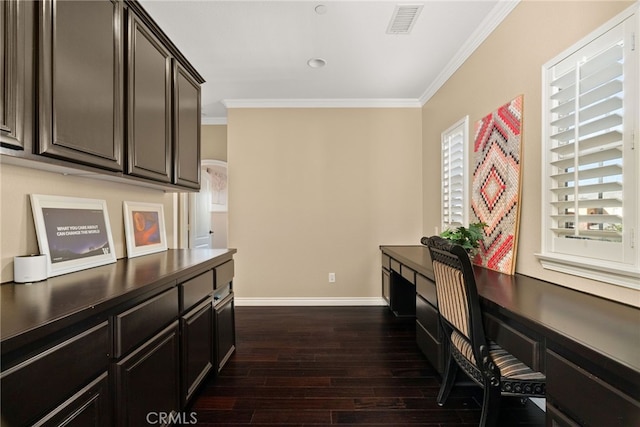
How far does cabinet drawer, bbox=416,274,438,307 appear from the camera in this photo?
7.05ft

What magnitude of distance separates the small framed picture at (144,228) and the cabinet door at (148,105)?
0.35m

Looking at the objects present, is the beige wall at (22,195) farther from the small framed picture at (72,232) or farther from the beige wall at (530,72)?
the beige wall at (530,72)

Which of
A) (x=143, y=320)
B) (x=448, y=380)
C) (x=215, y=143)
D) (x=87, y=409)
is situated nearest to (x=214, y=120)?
(x=215, y=143)

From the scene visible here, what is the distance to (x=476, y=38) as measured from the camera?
2547mm

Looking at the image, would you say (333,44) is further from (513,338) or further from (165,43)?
(513,338)

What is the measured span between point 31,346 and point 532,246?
241cm

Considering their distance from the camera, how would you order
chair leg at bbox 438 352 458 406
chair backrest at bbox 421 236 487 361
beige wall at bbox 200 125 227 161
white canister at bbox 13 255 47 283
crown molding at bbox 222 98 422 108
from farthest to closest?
beige wall at bbox 200 125 227 161 → crown molding at bbox 222 98 422 108 → chair leg at bbox 438 352 458 406 → chair backrest at bbox 421 236 487 361 → white canister at bbox 13 255 47 283

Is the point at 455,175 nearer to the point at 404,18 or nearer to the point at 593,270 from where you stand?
the point at 404,18

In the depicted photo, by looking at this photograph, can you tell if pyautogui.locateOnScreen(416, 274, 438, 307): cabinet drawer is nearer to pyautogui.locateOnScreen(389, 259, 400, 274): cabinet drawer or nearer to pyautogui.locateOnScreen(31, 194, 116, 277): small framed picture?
pyautogui.locateOnScreen(389, 259, 400, 274): cabinet drawer

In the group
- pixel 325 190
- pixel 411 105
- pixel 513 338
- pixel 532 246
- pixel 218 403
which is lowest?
pixel 218 403

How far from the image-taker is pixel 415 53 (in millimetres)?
2883

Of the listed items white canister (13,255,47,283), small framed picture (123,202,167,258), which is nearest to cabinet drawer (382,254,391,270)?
small framed picture (123,202,167,258)

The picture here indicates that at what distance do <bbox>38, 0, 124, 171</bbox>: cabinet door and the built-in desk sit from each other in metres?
2.07

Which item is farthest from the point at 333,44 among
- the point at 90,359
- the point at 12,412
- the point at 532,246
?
the point at 12,412
